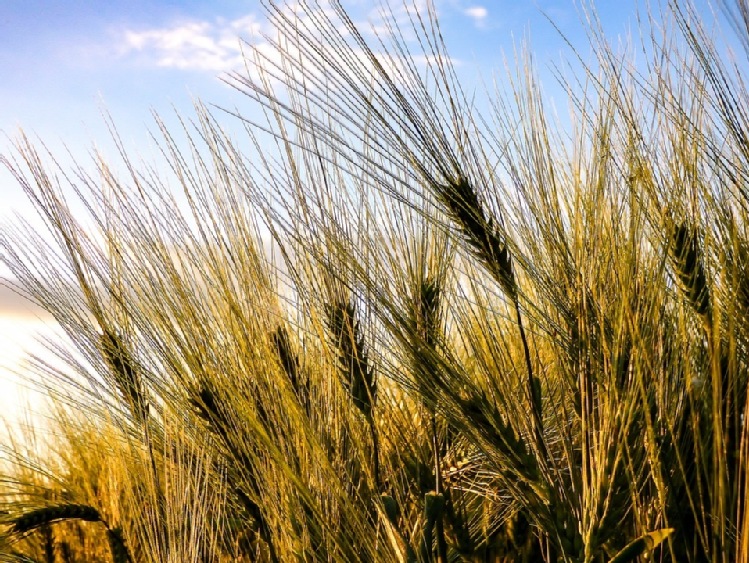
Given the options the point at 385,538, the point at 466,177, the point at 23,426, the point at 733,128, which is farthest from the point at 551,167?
the point at 23,426

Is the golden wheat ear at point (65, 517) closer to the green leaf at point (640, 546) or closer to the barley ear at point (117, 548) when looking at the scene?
the barley ear at point (117, 548)

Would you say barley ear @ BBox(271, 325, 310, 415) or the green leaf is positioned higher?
barley ear @ BBox(271, 325, 310, 415)

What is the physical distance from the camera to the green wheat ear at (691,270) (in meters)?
1.06

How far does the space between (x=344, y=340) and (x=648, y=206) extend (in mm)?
541

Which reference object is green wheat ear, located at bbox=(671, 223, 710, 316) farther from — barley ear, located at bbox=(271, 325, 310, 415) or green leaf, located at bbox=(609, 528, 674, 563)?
barley ear, located at bbox=(271, 325, 310, 415)

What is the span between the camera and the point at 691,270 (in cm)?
108

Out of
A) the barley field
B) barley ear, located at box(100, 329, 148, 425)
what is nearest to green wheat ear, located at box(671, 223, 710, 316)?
the barley field

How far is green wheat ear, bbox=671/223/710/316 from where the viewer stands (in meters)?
1.06

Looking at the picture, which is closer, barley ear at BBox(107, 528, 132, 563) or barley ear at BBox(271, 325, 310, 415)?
barley ear at BBox(271, 325, 310, 415)

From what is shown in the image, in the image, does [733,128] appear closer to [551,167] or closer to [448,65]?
[551,167]

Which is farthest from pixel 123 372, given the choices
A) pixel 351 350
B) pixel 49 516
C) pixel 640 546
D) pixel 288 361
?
pixel 640 546

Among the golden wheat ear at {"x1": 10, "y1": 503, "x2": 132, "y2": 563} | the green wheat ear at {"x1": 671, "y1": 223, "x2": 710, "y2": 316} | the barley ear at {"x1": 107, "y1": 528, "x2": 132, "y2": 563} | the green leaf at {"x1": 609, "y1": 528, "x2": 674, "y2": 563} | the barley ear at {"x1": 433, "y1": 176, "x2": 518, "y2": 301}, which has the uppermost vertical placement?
the barley ear at {"x1": 433, "y1": 176, "x2": 518, "y2": 301}

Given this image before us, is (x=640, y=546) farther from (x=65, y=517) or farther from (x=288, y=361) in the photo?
(x=65, y=517)

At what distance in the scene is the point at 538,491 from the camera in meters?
0.89
